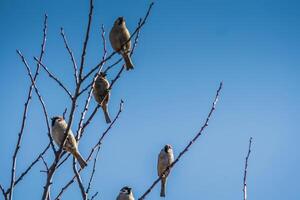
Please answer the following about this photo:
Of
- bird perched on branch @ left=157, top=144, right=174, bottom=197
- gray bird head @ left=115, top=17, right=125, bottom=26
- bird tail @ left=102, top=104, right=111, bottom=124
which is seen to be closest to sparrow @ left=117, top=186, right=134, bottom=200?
bird perched on branch @ left=157, top=144, right=174, bottom=197

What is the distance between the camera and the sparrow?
21.9 feet

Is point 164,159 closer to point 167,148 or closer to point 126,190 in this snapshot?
point 167,148

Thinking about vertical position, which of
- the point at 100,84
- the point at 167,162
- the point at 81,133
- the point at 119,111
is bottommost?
the point at 81,133

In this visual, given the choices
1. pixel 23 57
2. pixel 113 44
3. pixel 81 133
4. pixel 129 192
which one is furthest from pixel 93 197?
pixel 113 44

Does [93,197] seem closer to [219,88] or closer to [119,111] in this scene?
[119,111]

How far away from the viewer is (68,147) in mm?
4457

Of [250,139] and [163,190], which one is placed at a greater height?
[163,190]

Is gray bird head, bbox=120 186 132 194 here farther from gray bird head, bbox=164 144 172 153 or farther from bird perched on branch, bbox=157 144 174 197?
gray bird head, bbox=164 144 172 153

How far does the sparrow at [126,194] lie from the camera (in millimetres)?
6664

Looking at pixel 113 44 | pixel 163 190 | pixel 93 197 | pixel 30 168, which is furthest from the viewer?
pixel 163 190

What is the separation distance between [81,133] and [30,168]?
1.74ft

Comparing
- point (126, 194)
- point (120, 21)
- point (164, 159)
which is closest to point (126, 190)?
point (126, 194)

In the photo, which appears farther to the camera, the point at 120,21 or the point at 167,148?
the point at 167,148

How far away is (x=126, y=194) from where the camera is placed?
21.9 feet
